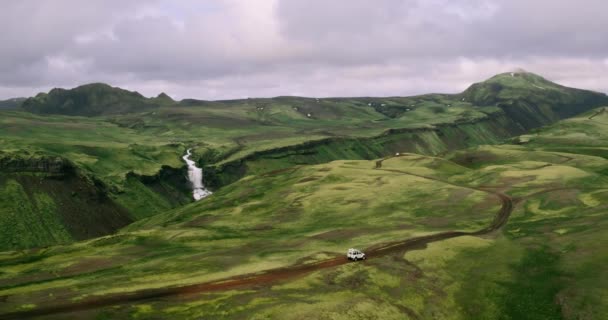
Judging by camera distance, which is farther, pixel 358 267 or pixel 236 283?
pixel 358 267

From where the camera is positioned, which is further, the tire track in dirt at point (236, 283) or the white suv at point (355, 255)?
the white suv at point (355, 255)

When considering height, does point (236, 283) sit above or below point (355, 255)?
below

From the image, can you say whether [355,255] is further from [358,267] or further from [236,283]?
[236,283]

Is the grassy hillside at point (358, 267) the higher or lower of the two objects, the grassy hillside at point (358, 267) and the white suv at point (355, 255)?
the lower

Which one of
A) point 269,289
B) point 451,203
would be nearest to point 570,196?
point 451,203

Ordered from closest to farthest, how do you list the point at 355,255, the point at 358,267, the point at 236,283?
the point at 236,283
the point at 358,267
the point at 355,255

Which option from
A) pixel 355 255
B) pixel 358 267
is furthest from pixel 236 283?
pixel 355 255

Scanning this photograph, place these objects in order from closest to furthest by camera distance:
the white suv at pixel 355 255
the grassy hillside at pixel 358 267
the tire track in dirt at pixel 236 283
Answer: the tire track in dirt at pixel 236 283 < the grassy hillside at pixel 358 267 < the white suv at pixel 355 255

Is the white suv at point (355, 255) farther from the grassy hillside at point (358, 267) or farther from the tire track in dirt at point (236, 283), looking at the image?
the grassy hillside at point (358, 267)

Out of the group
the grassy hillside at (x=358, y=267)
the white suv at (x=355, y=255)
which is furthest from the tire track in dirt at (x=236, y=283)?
the white suv at (x=355, y=255)

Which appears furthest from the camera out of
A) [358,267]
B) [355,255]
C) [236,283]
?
[355,255]

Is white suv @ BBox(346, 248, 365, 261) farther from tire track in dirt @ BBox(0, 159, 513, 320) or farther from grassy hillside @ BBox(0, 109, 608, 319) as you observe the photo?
grassy hillside @ BBox(0, 109, 608, 319)
